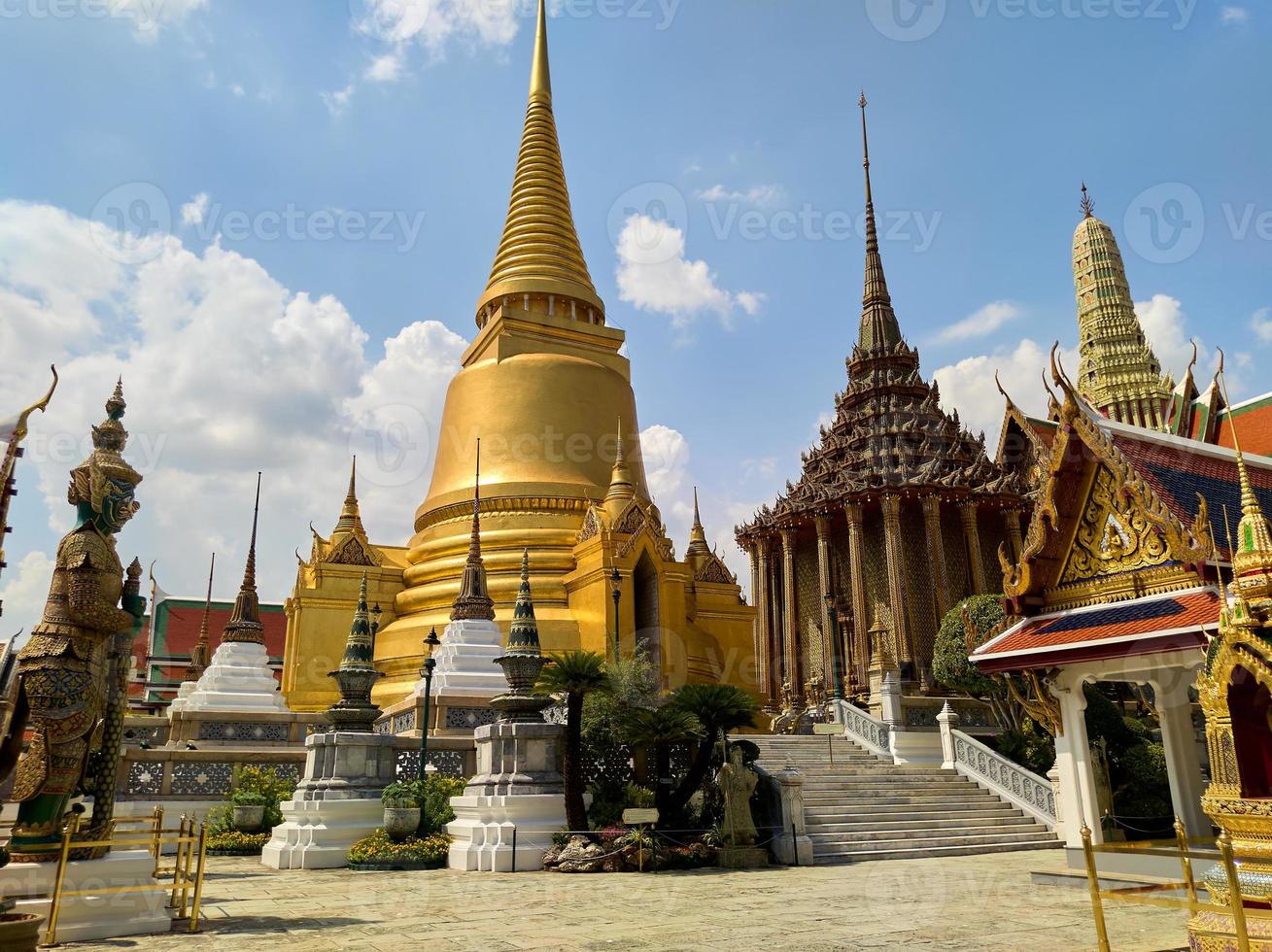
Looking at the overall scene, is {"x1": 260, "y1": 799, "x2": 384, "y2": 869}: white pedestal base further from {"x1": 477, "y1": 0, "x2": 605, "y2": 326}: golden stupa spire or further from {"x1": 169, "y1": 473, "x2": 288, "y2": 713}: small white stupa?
{"x1": 477, "y1": 0, "x2": 605, "y2": 326}: golden stupa spire

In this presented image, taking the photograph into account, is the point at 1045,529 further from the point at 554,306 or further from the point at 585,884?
the point at 554,306

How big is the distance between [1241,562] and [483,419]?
2389 centimetres

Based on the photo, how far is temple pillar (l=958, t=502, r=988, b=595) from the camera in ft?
95.3

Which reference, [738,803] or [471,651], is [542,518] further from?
[738,803]

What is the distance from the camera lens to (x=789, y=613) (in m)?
32.1

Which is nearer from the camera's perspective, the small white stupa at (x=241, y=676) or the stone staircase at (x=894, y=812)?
the stone staircase at (x=894, y=812)

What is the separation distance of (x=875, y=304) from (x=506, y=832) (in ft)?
89.3

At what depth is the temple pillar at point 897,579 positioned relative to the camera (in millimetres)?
27688

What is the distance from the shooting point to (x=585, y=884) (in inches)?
424

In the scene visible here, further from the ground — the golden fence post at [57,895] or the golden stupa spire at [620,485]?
the golden stupa spire at [620,485]

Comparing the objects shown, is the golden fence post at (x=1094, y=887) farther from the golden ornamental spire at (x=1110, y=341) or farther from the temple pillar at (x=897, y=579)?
the golden ornamental spire at (x=1110, y=341)

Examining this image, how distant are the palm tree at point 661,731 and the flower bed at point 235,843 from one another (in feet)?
20.0

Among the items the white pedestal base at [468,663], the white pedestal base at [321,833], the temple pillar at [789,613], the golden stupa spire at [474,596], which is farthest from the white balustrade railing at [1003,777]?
the temple pillar at [789,613]

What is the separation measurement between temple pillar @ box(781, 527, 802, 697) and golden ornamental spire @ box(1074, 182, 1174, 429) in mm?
15813
